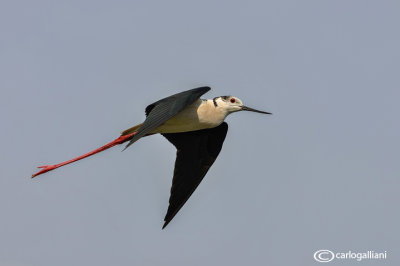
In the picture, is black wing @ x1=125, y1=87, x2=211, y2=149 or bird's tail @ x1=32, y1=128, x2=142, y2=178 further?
bird's tail @ x1=32, y1=128, x2=142, y2=178

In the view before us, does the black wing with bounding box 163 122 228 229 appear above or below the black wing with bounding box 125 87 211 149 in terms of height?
below

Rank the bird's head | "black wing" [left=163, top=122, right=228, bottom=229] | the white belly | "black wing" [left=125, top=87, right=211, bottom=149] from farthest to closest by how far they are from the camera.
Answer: "black wing" [left=163, top=122, right=228, bottom=229] → the bird's head → the white belly → "black wing" [left=125, top=87, right=211, bottom=149]

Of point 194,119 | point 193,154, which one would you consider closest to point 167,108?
point 194,119

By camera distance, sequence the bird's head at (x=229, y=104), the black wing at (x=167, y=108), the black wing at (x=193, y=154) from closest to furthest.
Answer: the black wing at (x=167, y=108) < the bird's head at (x=229, y=104) < the black wing at (x=193, y=154)

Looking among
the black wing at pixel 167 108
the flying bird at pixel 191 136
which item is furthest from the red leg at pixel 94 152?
the black wing at pixel 167 108

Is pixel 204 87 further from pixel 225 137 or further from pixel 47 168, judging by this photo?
pixel 47 168

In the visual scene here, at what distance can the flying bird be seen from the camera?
44.1 feet

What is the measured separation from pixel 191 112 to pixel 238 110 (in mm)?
1071

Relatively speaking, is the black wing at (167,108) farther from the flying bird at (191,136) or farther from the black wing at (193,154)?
the black wing at (193,154)

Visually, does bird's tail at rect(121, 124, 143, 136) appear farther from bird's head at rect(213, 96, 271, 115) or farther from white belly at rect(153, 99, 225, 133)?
bird's head at rect(213, 96, 271, 115)

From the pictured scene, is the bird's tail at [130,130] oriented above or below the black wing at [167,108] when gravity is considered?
below

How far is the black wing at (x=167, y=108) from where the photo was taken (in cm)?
1175

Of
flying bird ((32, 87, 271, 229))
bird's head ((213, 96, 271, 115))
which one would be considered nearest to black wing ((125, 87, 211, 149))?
flying bird ((32, 87, 271, 229))

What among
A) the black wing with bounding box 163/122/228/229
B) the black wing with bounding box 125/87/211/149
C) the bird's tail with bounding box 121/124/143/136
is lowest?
the black wing with bounding box 163/122/228/229
